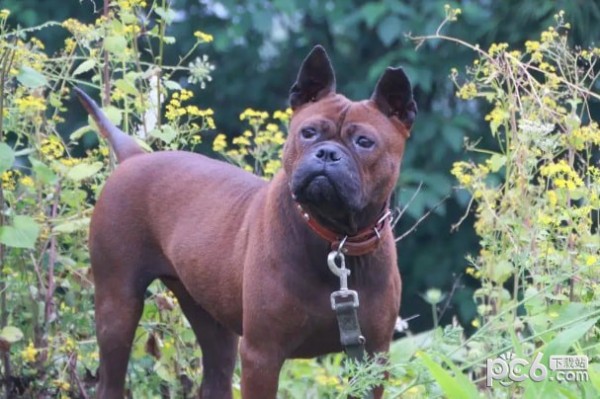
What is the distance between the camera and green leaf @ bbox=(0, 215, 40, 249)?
17.0ft

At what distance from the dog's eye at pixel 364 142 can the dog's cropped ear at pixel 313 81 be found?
311 millimetres

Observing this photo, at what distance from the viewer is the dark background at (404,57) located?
31.4 feet

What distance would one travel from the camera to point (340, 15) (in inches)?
398

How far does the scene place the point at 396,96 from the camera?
441 centimetres

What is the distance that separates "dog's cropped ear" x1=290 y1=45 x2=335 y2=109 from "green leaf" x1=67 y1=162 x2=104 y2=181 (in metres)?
1.26

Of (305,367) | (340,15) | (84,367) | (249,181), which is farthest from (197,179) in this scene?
(340,15)

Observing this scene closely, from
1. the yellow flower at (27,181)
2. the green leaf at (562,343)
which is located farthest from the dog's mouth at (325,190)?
the yellow flower at (27,181)

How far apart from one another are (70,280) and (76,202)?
1.13ft

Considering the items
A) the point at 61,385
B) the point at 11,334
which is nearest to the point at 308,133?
the point at 11,334

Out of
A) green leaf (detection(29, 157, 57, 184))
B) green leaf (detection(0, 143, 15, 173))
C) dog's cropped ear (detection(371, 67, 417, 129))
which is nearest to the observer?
dog's cropped ear (detection(371, 67, 417, 129))

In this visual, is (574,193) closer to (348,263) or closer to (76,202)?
(348,263)

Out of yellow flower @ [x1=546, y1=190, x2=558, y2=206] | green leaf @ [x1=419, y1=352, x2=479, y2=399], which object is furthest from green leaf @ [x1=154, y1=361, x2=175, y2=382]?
green leaf @ [x1=419, y1=352, x2=479, y2=399]

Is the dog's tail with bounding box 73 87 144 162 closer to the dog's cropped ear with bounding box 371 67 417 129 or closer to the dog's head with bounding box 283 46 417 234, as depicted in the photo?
the dog's head with bounding box 283 46 417 234

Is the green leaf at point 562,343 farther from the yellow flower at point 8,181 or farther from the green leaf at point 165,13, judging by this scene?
the yellow flower at point 8,181
